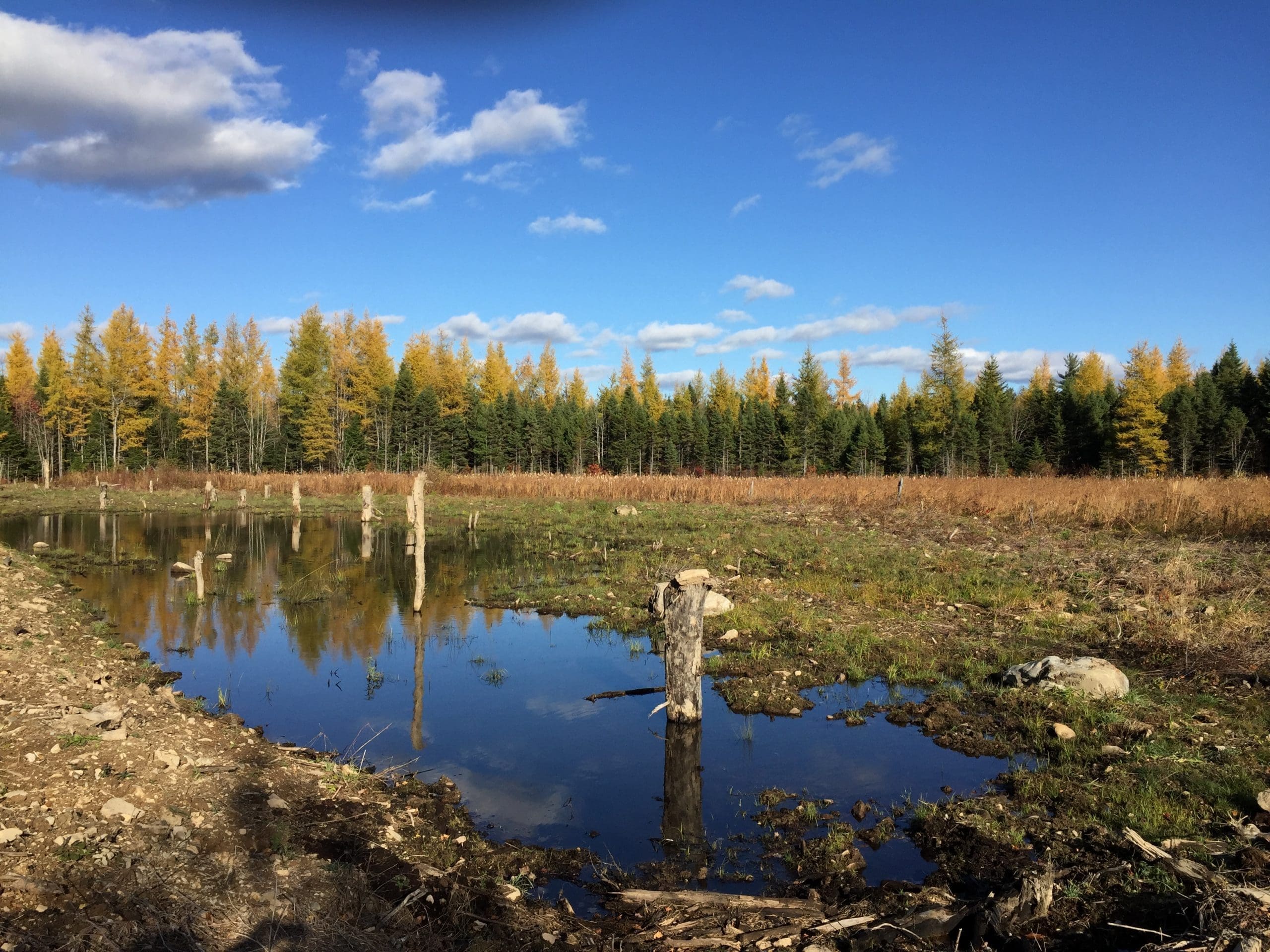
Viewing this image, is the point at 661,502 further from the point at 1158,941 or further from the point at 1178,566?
the point at 1158,941

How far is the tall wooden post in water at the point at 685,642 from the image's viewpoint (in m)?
7.29

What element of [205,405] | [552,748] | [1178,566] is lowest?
[552,748]

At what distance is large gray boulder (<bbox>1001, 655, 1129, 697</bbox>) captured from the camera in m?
7.52

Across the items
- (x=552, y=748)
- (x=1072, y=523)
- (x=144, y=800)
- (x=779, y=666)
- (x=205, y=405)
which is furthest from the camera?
(x=205, y=405)

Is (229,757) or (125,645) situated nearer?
(229,757)

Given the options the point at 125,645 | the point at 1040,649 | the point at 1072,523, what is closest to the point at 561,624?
the point at 125,645

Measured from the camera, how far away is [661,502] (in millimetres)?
31094

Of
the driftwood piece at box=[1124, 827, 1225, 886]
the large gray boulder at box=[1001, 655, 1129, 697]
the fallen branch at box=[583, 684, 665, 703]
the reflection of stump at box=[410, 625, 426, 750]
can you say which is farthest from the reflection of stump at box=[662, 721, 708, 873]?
the large gray boulder at box=[1001, 655, 1129, 697]

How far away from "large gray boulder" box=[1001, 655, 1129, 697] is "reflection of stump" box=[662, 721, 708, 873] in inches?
147

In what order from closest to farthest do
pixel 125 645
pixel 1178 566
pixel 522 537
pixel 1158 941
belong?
pixel 1158 941
pixel 125 645
pixel 1178 566
pixel 522 537

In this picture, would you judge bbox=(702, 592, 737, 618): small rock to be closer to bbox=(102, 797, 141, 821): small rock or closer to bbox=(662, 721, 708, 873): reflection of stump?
bbox=(662, 721, 708, 873): reflection of stump

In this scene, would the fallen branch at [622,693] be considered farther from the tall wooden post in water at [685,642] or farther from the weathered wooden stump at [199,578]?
the weathered wooden stump at [199,578]

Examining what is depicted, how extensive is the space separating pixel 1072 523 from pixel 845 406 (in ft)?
219

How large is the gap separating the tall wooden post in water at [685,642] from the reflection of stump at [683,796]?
0.19 m
